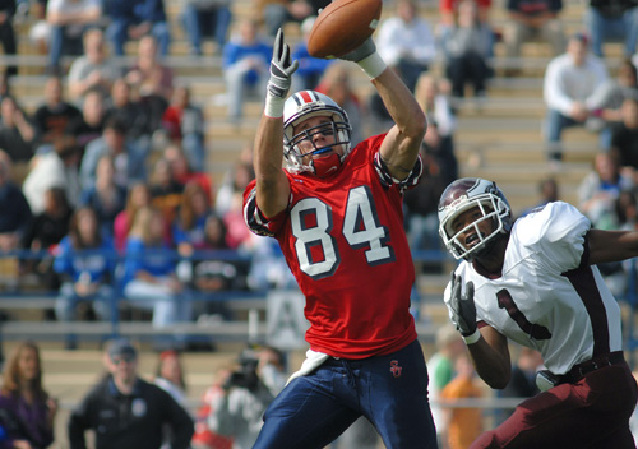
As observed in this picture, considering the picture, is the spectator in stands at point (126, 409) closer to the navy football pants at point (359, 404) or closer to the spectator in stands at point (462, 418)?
the spectator in stands at point (462, 418)

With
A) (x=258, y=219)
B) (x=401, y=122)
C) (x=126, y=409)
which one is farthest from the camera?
(x=126, y=409)

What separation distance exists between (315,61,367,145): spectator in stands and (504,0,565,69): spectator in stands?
97.7 inches

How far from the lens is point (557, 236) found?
4559 millimetres

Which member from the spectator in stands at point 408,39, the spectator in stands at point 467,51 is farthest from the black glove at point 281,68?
the spectator in stands at point 467,51

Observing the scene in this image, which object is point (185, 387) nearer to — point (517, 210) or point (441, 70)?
point (517, 210)

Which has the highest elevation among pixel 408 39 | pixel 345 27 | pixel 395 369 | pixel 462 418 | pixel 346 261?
pixel 408 39

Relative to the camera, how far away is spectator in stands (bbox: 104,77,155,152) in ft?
33.8

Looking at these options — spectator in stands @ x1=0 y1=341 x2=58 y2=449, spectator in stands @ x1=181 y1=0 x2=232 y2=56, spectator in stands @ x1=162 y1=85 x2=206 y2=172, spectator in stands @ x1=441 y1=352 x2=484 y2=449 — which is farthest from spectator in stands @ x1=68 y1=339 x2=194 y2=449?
spectator in stands @ x1=181 y1=0 x2=232 y2=56

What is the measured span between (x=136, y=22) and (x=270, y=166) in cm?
792

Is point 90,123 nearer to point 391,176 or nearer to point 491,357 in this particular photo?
point 391,176

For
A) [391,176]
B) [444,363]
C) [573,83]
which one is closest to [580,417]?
[391,176]

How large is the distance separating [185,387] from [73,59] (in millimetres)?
4953

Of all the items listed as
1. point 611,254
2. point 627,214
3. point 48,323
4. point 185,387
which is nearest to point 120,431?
point 185,387

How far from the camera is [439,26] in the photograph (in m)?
11.8
